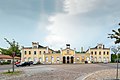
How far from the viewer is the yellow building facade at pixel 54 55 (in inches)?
3740

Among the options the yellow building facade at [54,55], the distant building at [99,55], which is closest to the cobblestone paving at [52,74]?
the yellow building facade at [54,55]

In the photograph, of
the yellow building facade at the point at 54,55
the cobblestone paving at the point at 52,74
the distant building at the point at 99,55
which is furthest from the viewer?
the distant building at the point at 99,55

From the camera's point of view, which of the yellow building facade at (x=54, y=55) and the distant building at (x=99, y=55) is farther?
the distant building at (x=99, y=55)

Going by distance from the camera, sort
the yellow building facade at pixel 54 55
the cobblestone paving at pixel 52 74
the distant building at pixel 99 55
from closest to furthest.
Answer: the cobblestone paving at pixel 52 74, the yellow building facade at pixel 54 55, the distant building at pixel 99 55

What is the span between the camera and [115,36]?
613 inches

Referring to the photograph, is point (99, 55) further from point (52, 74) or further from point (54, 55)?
point (52, 74)

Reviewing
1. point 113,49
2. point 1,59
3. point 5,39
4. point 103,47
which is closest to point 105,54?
point 103,47

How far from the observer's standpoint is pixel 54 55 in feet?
313

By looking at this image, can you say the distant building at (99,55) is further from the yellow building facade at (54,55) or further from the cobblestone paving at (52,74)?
the cobblestone paving at (52,74)

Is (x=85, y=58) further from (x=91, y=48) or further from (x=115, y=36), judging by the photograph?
(x=115, y=36)

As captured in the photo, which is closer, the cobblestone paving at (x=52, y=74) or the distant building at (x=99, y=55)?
the cobblestone paving at (x=52, y=74)

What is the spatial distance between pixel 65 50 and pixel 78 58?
6.85m

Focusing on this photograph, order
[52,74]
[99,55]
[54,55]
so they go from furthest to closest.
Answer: [99,55], [54,55], [52,74]

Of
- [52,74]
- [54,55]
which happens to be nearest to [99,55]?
[54,55]
